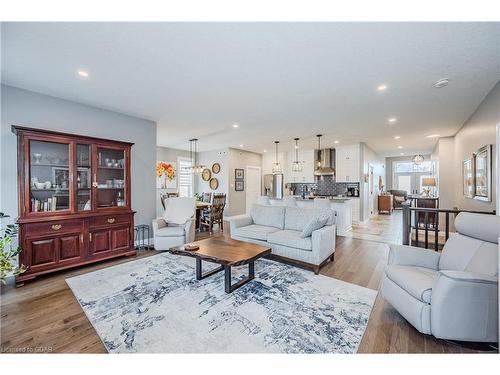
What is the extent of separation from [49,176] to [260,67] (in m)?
3.45

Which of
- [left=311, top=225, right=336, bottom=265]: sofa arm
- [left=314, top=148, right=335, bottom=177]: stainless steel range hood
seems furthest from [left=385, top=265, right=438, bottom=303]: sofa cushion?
[left=314, top=148, right=335, bottom=177]: stainless steel range hood

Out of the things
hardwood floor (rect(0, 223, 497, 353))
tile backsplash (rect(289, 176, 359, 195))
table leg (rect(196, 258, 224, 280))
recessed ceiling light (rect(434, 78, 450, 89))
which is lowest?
hardwood floor (rect(0, 223, 497, 353))

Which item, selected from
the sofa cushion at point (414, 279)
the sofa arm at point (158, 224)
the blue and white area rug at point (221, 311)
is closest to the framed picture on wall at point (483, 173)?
the sofa cushion at point (414, 279)

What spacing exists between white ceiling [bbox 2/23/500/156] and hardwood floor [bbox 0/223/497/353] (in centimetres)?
264

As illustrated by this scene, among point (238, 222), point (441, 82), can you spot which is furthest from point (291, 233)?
point (441, 82)

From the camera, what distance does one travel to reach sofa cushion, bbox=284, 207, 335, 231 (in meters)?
3.85

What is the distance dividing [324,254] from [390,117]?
3.16 metres

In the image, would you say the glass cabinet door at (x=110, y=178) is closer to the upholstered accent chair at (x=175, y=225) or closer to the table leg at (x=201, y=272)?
the upholstered accent chair at (x=175, y=225)

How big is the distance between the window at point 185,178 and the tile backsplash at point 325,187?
4562mm

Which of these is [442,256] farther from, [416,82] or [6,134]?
[6,134]

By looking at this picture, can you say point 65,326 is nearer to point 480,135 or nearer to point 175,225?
point 175,225

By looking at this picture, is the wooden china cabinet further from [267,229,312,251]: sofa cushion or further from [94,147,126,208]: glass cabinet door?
[267,229,312,251]: sofa cushion

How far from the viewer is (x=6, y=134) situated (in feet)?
9.91
